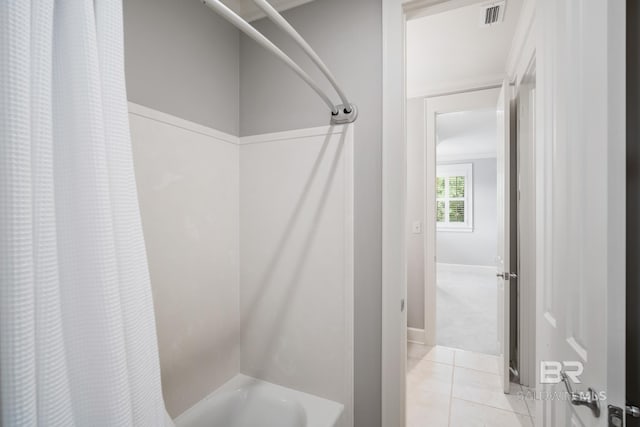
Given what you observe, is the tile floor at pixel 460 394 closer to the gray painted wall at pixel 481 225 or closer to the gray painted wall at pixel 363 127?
the gray painted wall at pixel 363 127

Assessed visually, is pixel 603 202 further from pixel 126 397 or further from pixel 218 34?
pixel 218 34

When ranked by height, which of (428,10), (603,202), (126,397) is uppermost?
(428,10)

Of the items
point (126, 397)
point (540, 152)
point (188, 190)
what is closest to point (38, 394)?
point (126, 397)

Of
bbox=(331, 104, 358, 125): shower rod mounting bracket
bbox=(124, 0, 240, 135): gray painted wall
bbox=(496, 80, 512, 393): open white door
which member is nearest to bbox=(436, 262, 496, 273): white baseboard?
bbox=(496, 80, 512, 393): open white door

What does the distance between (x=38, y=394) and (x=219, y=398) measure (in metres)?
1.16

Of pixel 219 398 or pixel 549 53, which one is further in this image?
pixel 219 398

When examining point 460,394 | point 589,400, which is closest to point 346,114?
point 589,400

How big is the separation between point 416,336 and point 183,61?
2918 mm

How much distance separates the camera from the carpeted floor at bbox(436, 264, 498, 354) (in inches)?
109

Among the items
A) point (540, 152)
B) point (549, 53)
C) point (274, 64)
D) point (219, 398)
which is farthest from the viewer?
point (274, 64)

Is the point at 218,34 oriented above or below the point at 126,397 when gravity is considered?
above

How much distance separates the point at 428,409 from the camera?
71.5 inches

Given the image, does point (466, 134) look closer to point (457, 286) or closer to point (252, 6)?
point (457, 286)

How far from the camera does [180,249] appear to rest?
4.09ft
